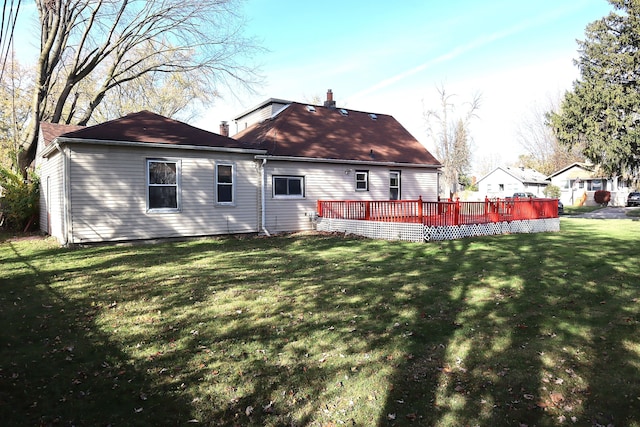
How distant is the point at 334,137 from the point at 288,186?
12.9 feet

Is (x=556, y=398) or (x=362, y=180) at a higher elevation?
(x=362, y=180)

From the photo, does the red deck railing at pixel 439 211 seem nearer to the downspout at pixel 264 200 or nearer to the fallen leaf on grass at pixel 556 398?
the downspout at pixel 264 200

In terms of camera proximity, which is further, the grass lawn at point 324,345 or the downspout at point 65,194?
the downspout at point 65,194

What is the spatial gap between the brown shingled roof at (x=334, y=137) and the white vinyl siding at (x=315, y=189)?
47 cm

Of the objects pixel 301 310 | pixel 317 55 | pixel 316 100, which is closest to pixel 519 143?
pixel 316 100

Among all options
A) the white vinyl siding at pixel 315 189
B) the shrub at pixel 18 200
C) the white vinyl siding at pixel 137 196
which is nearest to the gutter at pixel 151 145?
the white vinyl siding at pixel 137 196

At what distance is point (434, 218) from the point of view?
1272 centimetres

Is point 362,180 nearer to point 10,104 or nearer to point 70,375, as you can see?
point 70,375

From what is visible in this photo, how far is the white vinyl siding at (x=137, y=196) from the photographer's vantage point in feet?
38.4

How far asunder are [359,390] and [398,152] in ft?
54.7

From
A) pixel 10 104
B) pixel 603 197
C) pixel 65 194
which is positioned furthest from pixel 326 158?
pixel 603 197

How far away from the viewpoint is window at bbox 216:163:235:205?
1385 centimetres

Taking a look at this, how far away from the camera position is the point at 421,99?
4453 centimetres

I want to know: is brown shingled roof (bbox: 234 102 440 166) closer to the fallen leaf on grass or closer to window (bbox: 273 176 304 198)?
window (bbox: 273 176 304 198)
